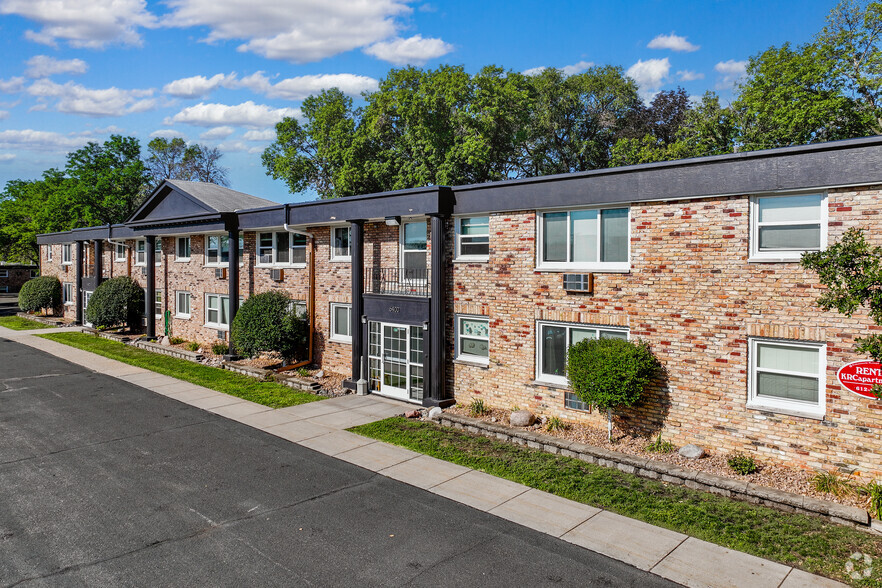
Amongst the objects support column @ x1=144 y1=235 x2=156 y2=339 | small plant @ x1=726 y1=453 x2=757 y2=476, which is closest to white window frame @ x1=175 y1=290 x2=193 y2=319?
support column @ x1=144 y1=235 x2=156 y2=339

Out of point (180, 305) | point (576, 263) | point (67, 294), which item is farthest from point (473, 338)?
point (67, 294)

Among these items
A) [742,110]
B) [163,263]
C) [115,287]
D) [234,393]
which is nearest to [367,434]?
[234,393]

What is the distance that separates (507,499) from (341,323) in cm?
1042

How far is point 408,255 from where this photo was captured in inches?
635

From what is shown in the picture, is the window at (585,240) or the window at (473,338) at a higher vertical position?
the window at (585,240)

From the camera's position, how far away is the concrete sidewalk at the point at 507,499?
23.2ft

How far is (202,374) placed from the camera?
19.2 metres

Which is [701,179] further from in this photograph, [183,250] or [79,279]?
[79,279]

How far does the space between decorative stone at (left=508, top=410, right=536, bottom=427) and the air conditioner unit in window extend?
9.54 ft

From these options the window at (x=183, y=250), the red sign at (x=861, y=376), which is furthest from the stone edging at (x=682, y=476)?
the window at (x=183, y=250)

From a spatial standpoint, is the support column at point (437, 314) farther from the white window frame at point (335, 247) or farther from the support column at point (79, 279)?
the support column at point (79, 279)

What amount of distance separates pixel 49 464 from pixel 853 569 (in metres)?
12.7

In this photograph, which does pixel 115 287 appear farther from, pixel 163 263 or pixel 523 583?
pixel 523 583

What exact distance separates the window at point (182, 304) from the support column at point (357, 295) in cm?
1200
